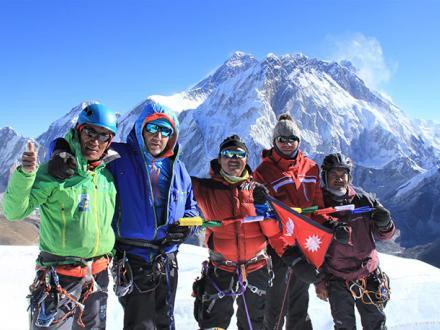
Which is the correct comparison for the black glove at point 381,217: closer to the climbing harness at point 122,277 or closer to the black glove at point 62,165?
the climbing harness at point 122,277

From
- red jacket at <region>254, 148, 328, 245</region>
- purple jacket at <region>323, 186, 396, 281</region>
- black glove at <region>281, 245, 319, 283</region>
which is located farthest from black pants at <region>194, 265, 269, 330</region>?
red jacket at <region>254, 148, 328, 245</region>

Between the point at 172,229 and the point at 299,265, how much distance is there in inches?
94.1

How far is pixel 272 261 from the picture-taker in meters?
7.18

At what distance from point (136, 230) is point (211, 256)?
5.15ft

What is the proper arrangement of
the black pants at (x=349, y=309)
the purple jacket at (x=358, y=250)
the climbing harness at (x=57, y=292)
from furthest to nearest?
the purple jacket at (x=358, y=250)
the black pants at (x=349, y=309)
the climbing harness at (x=57, y=292)

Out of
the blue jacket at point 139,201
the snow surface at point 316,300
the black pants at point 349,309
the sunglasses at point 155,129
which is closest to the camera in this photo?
the blue jacket at point 139,201

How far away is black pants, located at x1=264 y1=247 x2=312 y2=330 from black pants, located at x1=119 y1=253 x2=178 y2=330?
79.5 inches

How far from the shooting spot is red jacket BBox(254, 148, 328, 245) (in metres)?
7.14

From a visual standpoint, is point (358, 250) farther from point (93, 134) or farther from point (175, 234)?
point (93, 134)

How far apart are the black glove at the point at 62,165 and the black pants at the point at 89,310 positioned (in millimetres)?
1326

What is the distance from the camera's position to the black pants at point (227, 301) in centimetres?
617

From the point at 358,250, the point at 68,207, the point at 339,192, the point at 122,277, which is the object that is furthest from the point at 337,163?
the point at 68,207

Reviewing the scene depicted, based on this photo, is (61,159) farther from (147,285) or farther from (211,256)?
(211,256)

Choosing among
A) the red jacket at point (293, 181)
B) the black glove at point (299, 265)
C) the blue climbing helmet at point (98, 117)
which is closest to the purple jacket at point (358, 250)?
the black glove at point (299, 265)
